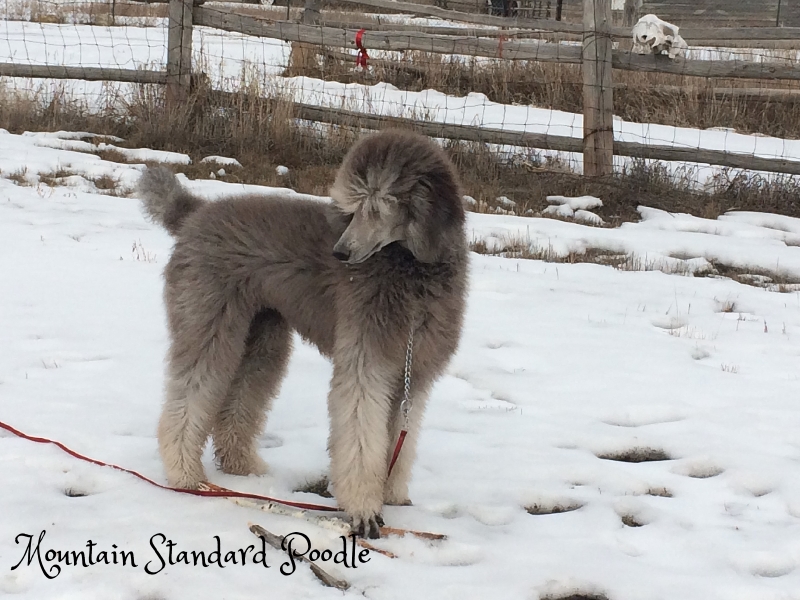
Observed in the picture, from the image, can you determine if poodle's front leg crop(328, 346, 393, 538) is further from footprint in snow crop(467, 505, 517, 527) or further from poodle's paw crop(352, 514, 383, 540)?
footprint in snow crop(467, 505, 517, 527)

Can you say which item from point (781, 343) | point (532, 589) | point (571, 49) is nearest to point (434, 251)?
point (532, 589)

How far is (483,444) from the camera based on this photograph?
155 inches

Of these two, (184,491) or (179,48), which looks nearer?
(184,491)

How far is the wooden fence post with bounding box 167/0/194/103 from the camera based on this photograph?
9.45 meters

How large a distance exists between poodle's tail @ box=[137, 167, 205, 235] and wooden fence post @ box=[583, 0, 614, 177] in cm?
602

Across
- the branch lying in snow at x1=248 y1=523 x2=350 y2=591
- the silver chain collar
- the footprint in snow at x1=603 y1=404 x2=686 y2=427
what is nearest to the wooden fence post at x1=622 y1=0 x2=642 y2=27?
the footprint in snow at x1=603 y1=404 x2=686 y2=427

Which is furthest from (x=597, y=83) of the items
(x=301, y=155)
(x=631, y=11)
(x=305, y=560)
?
(x=631, y=11)

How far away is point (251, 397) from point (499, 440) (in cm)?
121

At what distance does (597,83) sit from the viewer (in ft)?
28.3

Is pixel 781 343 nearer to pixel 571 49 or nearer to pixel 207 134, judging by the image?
pixel 571 49

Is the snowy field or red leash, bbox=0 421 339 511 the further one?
the snowy field

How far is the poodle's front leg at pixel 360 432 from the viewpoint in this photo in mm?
3098

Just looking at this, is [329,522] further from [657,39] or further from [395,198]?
[657,39]

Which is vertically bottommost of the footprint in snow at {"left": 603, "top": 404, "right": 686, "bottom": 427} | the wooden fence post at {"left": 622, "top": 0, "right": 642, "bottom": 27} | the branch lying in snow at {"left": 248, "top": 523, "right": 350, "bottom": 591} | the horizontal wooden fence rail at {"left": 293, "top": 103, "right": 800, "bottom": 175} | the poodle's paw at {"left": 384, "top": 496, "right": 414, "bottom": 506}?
the poodle's paw at {"left": 384, "top": 496, "right": 414, "bottom": 506}
